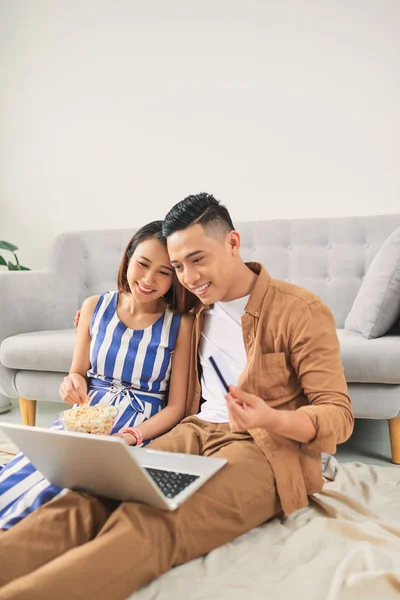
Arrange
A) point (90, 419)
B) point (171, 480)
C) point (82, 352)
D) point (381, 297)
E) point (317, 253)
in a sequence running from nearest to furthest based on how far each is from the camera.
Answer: point (171, 480)
point (90, 419)
point (82, 352)
point (381, 297)
point (317, 253)

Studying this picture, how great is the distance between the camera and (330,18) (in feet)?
9.93

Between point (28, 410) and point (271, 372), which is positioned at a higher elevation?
point (271, 372)

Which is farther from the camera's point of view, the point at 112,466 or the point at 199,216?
the point at 199,216

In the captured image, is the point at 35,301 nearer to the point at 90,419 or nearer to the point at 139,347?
the point at 139,347

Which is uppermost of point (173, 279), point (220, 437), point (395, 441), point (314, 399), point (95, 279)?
point (173, 279)

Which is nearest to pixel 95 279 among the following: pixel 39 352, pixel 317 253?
pixel 39 352

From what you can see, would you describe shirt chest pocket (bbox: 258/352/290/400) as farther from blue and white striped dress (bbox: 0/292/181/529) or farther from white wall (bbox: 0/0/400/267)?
white wall (bbox: 0/0/400/267)

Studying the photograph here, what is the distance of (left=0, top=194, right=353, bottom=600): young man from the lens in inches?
40.6

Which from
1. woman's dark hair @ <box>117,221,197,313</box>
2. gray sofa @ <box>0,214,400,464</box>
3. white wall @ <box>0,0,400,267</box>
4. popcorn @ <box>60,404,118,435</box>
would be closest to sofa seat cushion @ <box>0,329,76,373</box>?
gray sofa @ <box>0,214,400,464</box>

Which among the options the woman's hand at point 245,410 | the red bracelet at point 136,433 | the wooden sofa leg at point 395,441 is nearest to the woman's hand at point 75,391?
the red bracelet at point 136,433

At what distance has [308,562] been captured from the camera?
119cm

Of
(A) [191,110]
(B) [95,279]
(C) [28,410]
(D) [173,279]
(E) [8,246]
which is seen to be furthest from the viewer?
(A) [191,110]

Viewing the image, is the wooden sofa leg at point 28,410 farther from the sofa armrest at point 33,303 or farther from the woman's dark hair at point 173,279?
the woman's dark hair at point 173,279

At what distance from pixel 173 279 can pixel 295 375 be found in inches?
16.7
